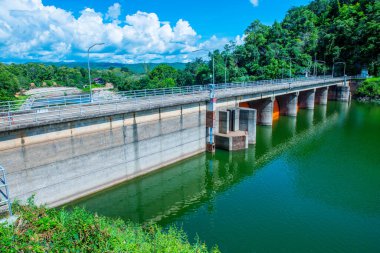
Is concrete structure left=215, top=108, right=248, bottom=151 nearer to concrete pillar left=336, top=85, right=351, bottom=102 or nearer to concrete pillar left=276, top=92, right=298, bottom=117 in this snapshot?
concrete pillar left=276, top=92, right=298, bottom=117

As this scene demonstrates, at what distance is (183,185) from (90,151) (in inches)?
331

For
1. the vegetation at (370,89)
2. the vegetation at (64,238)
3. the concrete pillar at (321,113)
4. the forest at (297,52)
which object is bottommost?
the concrete pillar at (321,113)

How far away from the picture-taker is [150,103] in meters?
26.3

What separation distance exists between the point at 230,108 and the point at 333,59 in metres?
73.0

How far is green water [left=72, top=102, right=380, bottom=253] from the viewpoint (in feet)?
55.8

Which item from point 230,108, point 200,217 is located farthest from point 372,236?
point 230,108

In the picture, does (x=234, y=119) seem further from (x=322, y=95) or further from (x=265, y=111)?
(x=322, y=95)

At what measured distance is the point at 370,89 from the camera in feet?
245

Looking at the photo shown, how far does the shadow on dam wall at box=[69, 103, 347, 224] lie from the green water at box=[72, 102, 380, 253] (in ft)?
0.24

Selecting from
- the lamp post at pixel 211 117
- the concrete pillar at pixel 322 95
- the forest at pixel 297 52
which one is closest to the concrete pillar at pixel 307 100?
the concrete pillar at pixel 322 95

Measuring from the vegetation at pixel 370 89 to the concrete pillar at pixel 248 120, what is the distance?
56.0 metres

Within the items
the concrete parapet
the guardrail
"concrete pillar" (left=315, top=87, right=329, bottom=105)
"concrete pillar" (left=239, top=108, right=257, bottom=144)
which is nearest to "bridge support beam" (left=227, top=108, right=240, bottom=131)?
"concrete pillar" (left=239, top=108, right=257, bottom=144)

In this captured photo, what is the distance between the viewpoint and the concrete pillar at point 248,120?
33.7 meters

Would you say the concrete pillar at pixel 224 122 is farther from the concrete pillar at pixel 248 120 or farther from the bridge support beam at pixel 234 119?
the concrete pillar at pixel 248 120
